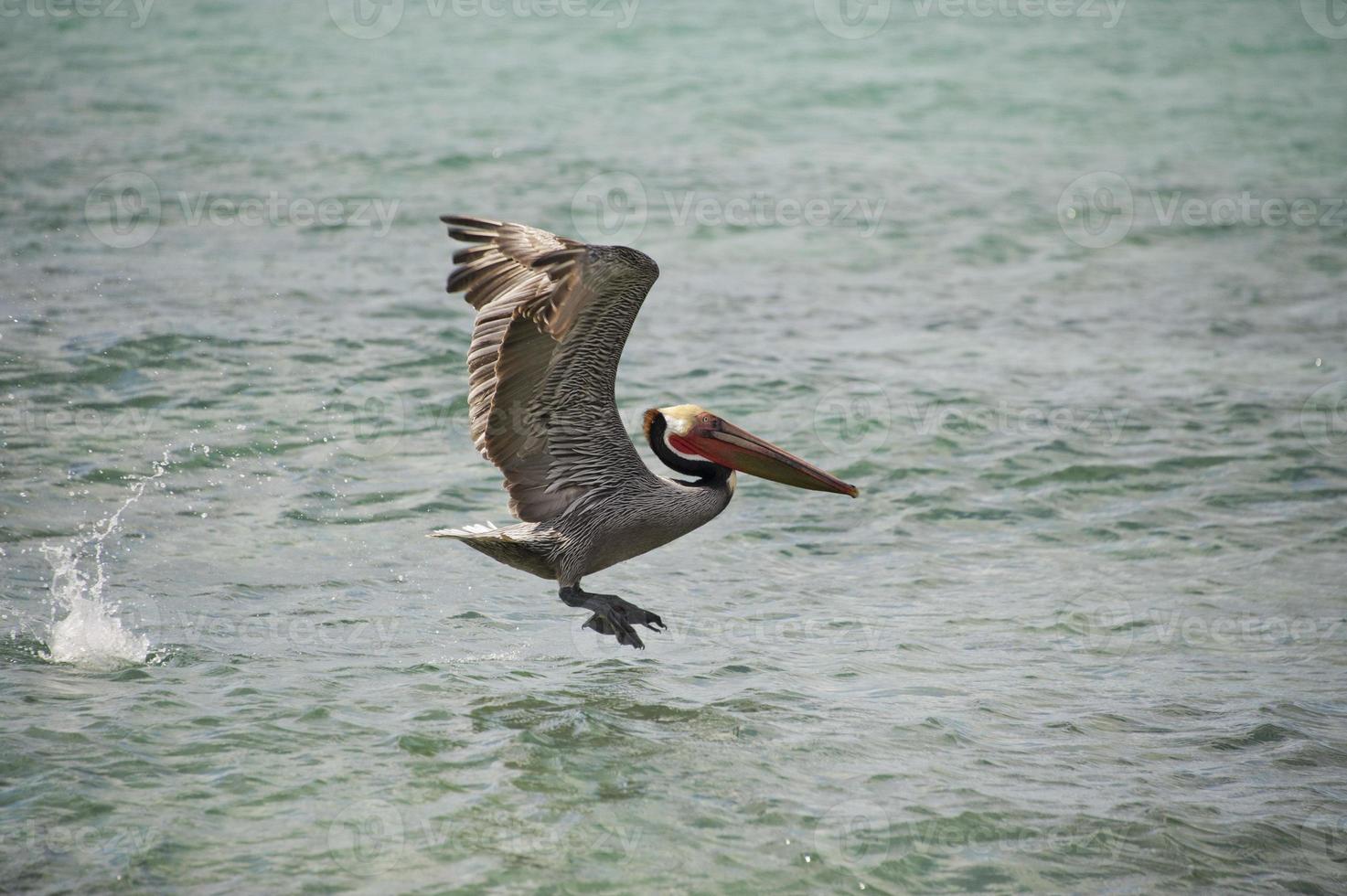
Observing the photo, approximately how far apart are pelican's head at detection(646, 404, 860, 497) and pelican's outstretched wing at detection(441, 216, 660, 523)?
18 centimetres

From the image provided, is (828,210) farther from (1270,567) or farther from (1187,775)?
(1187,775)

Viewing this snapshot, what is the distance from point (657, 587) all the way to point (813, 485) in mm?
1140

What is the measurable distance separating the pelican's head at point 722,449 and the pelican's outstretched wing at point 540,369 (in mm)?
180

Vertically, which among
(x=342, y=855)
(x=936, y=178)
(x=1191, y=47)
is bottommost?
(x=342, y=855)

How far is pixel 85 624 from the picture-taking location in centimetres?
597

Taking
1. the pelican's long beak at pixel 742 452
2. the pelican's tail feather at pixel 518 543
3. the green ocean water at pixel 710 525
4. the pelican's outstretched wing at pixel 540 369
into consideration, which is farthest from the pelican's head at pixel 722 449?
the green ocean water at pixel 710 525

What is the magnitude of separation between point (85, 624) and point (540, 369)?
2.07 m

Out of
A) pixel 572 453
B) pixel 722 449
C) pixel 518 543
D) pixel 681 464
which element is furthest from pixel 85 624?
pixel 722 449

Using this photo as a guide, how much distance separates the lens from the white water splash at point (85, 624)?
5.83 m

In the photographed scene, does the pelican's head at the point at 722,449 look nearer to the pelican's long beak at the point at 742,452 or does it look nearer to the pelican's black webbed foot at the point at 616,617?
the pelican's long beak at the point at 742,452

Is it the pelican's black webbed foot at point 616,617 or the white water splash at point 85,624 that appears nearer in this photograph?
the white water splash at point 85,624

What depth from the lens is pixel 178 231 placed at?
11.9 metres

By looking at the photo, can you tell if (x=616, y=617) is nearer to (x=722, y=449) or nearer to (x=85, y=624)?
(x=722, y=449)

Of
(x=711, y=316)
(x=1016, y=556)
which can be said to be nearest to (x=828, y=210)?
(x=711, y=316)
